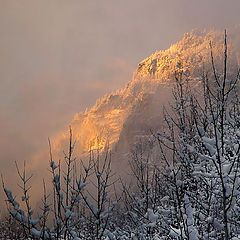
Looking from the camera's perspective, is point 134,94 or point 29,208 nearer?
point 29,208

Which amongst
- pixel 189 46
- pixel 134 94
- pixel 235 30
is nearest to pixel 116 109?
pixel 134 94

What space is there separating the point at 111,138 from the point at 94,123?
51.4 feet

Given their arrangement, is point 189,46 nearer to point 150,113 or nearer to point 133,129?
point 150,113

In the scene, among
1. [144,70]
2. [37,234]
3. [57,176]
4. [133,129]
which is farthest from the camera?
[144,70]

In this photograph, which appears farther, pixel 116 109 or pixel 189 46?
pixel 116 109

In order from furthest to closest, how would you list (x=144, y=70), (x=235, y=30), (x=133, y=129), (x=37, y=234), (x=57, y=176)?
(x=144, y=70), (x=133, y=129), (x=235, y=30), (x=57, y=176), (x=37, y=234)

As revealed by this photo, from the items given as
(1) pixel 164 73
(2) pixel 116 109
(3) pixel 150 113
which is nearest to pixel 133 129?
(3) pixel 150 113

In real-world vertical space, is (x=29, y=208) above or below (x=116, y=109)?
below

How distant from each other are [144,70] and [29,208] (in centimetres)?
12230

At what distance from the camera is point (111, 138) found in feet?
373

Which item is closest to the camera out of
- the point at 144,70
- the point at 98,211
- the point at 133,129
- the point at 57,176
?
the point at 57,176

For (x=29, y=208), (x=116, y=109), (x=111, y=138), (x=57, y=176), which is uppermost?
(x=116, y=109)

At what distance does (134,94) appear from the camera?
122938mm

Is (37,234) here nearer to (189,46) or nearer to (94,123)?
(189,46)
